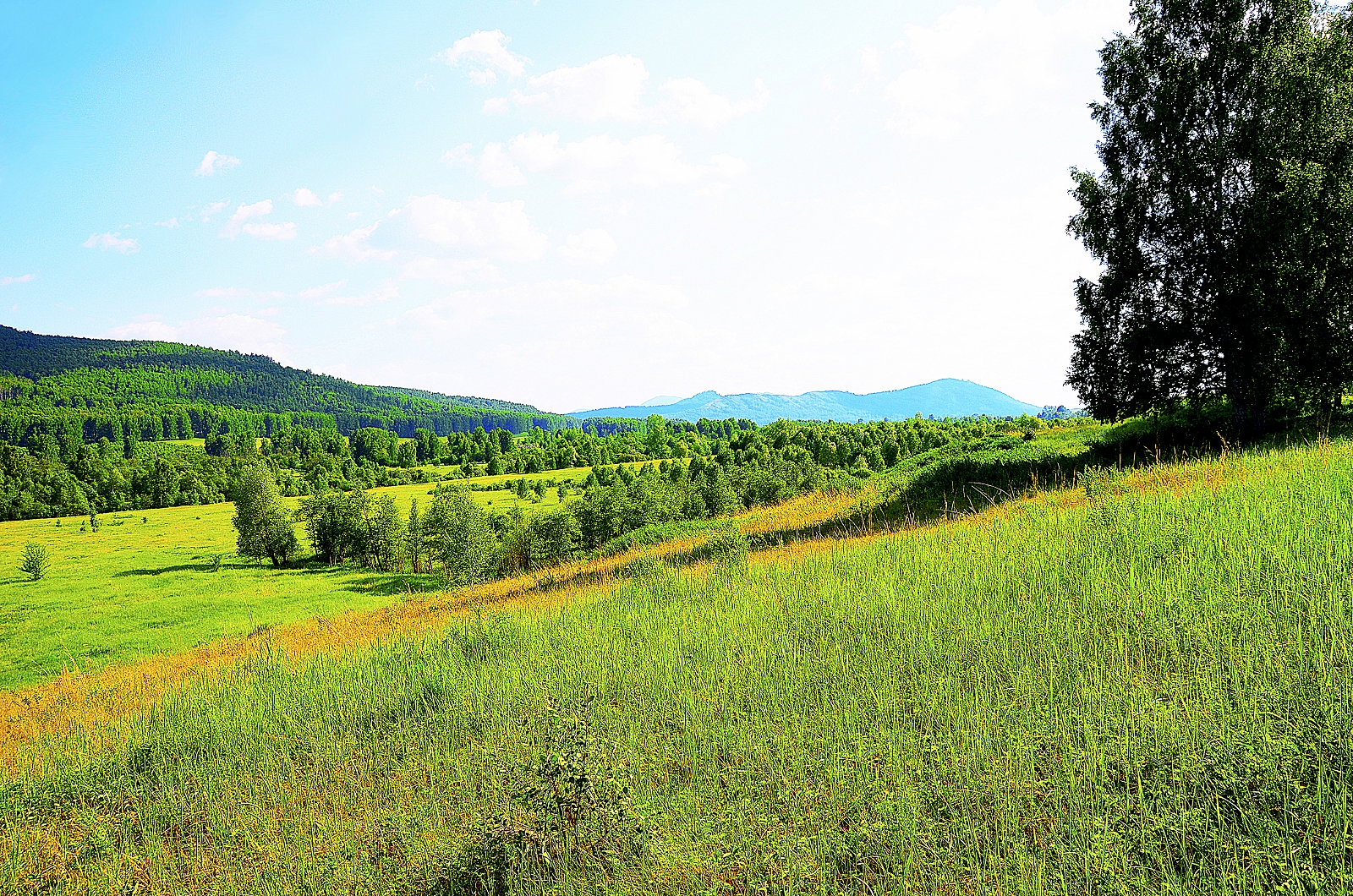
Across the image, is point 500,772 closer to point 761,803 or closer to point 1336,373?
point 761,803

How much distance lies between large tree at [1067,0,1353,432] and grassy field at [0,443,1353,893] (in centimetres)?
1070

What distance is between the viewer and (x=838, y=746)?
13.3 feet

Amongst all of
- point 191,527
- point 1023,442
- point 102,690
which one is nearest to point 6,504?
point 191,527

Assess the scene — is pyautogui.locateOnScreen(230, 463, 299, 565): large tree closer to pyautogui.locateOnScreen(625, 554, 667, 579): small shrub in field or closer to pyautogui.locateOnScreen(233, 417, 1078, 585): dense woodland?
pyautogui.locateOnScreen(233, 417, 1078, 585): dense woodland

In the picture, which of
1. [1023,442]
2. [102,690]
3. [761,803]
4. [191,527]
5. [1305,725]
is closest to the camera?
[1305,725]

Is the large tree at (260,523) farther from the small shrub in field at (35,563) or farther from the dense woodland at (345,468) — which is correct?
the dense woodland at (345,468)

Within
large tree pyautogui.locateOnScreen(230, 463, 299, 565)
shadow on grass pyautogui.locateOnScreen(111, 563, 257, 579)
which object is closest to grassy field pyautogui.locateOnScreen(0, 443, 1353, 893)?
shadow on grass pyautogui.locateOnScreen(111, 563, 257, 579)

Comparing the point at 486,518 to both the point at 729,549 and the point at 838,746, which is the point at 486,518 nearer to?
the point at 729,549

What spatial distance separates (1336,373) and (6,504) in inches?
7324

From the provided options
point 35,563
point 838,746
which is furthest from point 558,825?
point 35,563

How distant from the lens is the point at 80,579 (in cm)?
6875

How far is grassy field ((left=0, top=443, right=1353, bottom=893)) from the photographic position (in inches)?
119

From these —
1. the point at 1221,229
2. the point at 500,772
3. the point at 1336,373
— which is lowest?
the point at 500,772

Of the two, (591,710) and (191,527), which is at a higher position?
(591,710)
